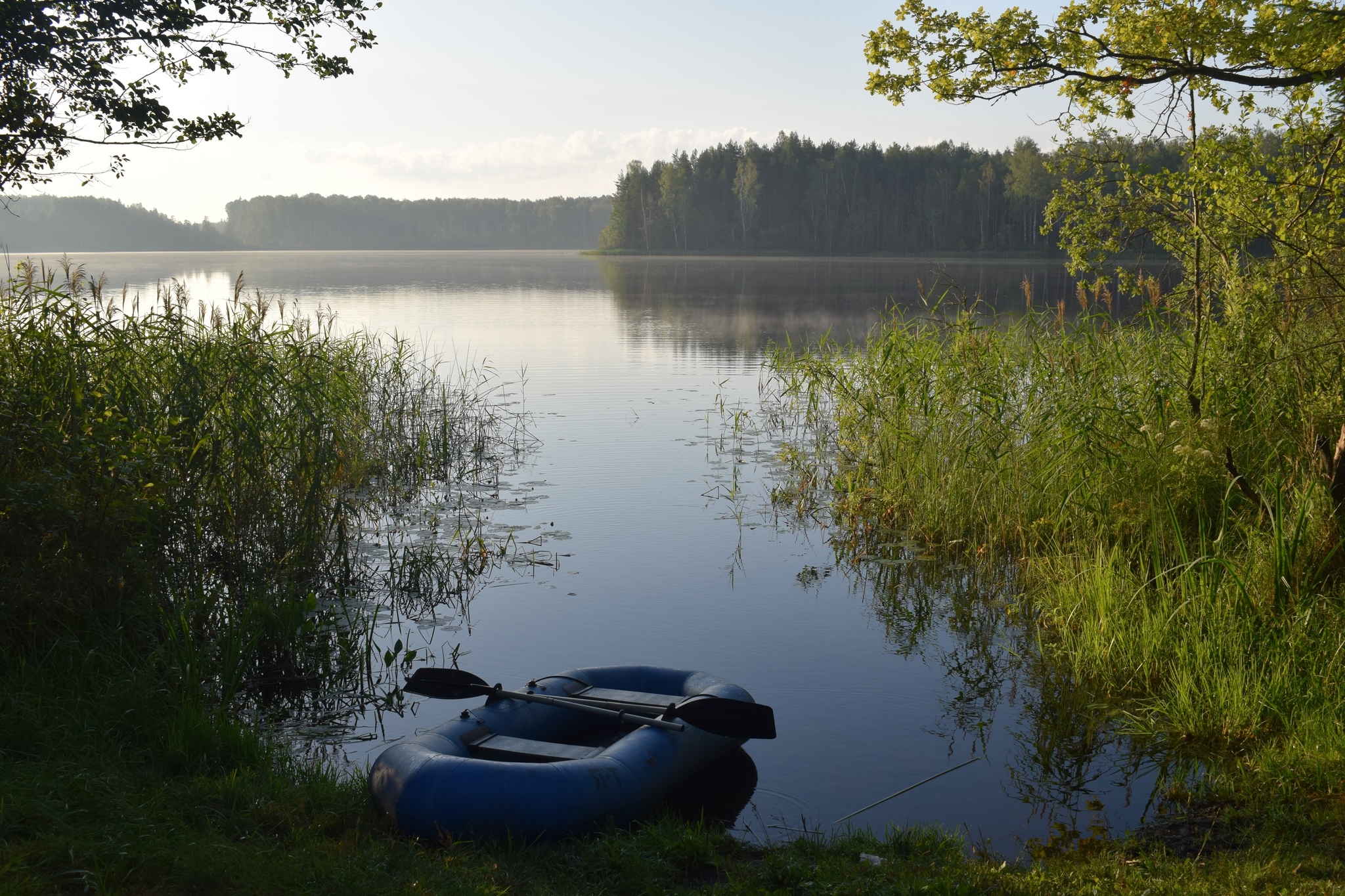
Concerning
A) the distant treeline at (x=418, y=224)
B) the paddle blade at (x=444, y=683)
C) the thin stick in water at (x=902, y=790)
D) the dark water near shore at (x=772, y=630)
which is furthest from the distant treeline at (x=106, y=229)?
the thin stick in water at (x=902, y=790)

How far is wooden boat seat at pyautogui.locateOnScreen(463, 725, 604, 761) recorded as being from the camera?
4.23m

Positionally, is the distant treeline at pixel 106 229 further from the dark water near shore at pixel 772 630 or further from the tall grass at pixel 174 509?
the tall grass at pixel 174 509

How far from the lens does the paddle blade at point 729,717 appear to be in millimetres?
4422

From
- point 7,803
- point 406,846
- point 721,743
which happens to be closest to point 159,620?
point 7,803

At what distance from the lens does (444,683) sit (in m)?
5.01

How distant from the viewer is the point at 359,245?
5684 inches

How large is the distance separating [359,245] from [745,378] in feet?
456

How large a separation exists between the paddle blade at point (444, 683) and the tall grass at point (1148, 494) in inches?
129

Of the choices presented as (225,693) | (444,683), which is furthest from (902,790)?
(225,693)

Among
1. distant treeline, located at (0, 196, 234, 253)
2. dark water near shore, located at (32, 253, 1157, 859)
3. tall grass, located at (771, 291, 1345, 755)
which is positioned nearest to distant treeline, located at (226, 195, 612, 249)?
distant treeline, located at (0, 196, 234, 253)

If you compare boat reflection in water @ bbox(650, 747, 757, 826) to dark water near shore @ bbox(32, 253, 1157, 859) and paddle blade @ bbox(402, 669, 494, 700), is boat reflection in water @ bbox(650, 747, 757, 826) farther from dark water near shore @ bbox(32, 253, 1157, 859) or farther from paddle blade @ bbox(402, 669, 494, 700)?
paddle blade @ bbox(402, 669, 494, 700)

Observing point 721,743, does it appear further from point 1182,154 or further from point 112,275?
point 112,275

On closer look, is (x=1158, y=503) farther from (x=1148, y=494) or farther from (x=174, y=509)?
(x=174, y=509)

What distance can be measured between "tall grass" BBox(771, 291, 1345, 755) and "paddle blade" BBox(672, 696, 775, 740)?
1923 mm
